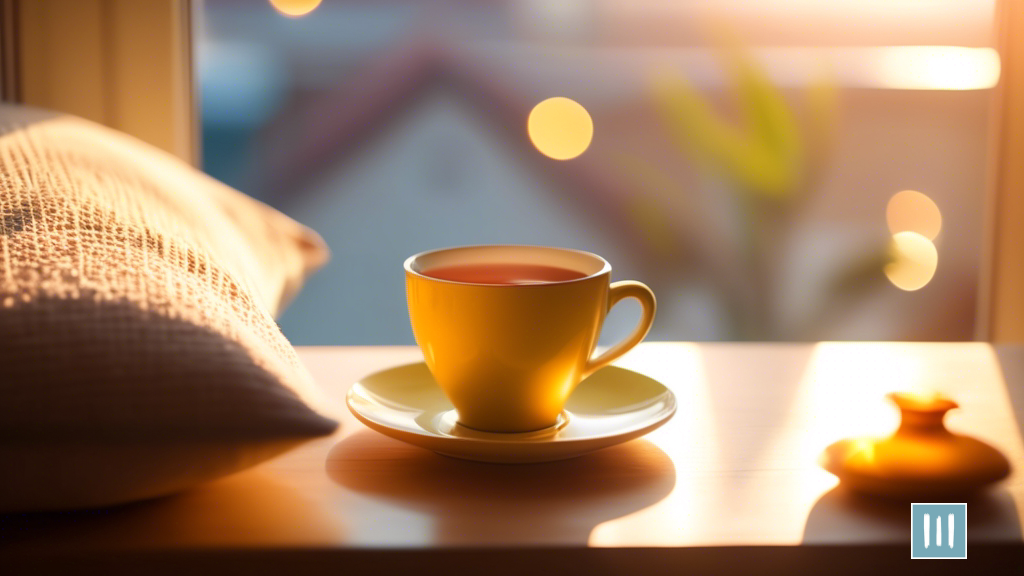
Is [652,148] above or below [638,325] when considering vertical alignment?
above

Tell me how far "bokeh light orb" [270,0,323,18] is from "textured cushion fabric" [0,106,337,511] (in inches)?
42.0

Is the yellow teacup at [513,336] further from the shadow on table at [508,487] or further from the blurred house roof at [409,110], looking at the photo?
the blurred house roof at [409,110]

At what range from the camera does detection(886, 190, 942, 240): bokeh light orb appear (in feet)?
4.53

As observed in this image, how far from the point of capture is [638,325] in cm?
44

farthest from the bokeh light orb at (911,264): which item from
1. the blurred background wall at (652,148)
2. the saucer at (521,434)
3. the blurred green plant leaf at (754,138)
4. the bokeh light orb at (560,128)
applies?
the saucer at (521,434)

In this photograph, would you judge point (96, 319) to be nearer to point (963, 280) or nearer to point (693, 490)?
point (693, 490)

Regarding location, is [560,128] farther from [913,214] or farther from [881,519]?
[881,519]

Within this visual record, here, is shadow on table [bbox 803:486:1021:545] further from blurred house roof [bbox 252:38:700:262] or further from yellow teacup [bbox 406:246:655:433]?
blurred house roof [bbox 252:38:700:262]

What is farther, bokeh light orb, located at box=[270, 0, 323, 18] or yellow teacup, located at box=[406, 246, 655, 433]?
bokeh light orb, located at box=[270, 0, 323, 18]

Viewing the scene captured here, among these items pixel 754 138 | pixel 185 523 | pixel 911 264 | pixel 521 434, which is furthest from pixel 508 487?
pixel 911 264

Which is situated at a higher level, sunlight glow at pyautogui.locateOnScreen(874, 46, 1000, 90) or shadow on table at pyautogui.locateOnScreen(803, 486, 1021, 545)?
sunlight glow at pyautogui.locateOnScreen(874, 46, 1000, 90)

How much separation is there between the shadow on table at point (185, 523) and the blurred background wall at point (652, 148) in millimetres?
909

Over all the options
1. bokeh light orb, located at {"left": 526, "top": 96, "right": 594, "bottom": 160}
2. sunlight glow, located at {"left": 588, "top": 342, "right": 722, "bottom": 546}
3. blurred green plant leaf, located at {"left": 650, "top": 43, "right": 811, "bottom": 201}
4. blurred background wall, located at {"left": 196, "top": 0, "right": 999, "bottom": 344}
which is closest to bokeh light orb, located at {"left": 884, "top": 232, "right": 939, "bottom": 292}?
blurred background wall, located at {"left": 196, "top": 0, "right": 999, "bottom": 344}

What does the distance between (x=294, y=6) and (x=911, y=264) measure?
1048 mm
